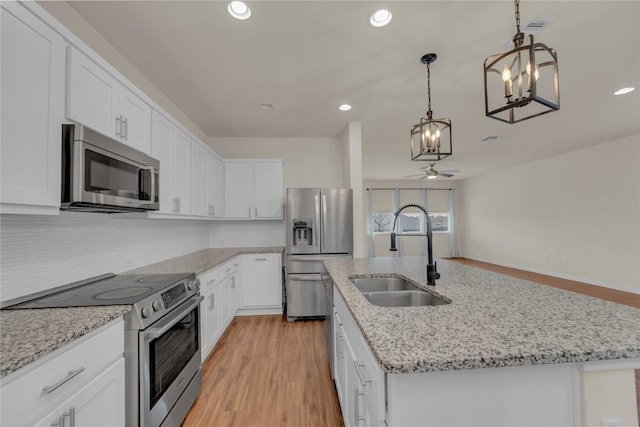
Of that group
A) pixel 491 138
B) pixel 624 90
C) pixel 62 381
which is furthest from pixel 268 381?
pixel 491 138

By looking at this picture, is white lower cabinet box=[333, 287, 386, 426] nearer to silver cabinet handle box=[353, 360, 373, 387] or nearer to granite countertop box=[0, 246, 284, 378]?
silver cabinet handle box=[353, 360, 373, 387]

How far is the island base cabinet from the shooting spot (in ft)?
2.49

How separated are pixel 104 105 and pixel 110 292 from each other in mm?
1133

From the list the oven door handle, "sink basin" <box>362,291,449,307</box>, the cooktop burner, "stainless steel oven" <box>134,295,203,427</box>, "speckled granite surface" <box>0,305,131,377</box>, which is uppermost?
the cooktop burner

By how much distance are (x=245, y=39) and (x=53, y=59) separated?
1.24 m

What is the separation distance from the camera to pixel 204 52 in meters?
2.21

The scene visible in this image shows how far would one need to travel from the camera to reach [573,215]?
5598 millimetres

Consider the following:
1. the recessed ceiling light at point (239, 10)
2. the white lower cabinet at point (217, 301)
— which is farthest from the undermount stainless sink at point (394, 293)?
the recessed ceiling light at point (239, 10)

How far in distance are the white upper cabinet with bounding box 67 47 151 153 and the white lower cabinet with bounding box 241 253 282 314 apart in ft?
6.76

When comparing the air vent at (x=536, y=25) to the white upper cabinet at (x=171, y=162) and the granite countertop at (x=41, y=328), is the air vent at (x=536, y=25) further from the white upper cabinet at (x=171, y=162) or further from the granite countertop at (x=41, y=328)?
the granite countertop at (x=41, y=328)

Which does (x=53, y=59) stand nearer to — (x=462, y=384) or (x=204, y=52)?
(x=204, y=52)

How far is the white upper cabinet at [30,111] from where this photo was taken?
41.9 inches

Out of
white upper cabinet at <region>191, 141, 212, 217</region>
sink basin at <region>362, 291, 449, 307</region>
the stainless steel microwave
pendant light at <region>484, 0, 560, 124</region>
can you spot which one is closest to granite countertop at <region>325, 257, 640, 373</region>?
sink basin at <region>362, 291, 449, 307</region>

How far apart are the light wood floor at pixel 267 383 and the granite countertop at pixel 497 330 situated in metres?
1.11
